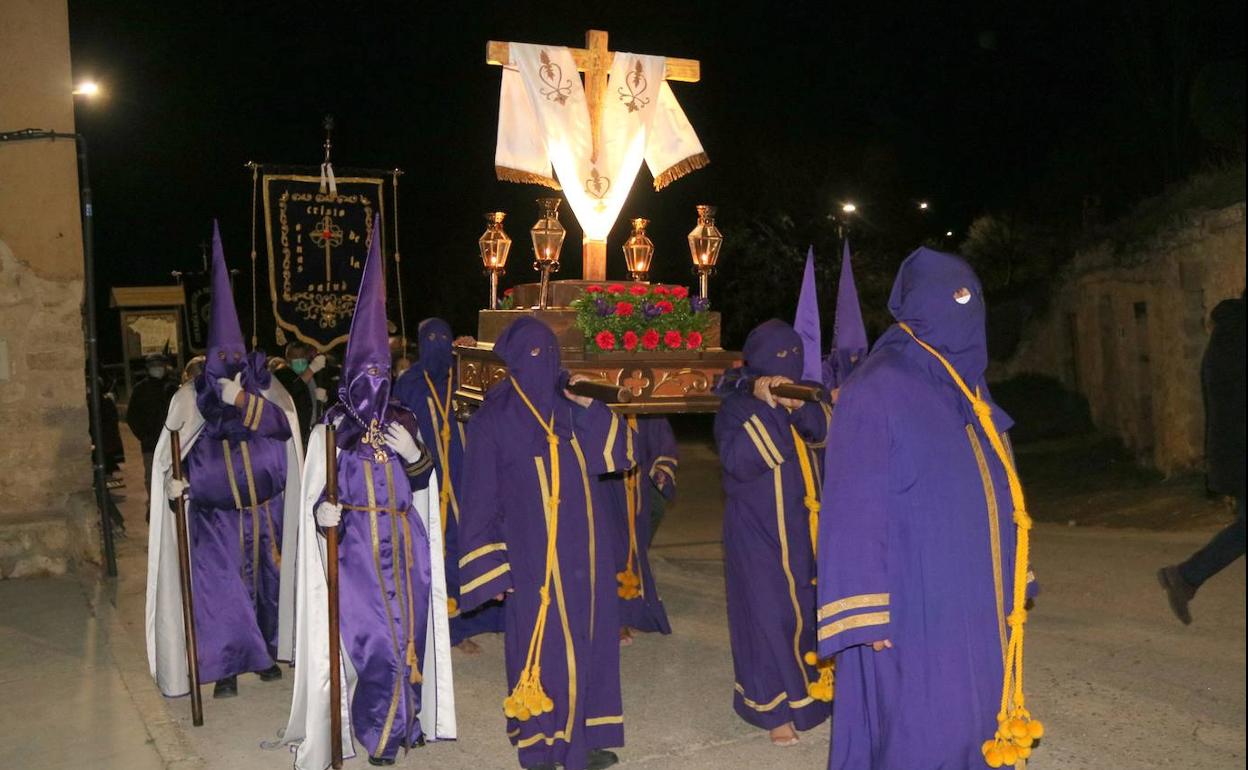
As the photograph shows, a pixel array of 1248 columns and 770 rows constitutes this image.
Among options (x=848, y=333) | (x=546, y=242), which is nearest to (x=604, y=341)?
(x=546, y=242)

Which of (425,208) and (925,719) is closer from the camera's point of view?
(925,719)

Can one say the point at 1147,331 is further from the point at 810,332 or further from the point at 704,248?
the point at 810,332

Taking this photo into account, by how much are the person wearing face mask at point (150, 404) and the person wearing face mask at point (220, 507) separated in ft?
15.8

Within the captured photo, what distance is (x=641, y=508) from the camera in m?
7.43

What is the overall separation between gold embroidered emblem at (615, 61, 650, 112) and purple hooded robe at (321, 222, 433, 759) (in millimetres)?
3716

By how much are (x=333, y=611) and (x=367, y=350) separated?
1.14m

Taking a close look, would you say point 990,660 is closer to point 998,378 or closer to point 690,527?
point 690,527

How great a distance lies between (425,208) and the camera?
29.7 m

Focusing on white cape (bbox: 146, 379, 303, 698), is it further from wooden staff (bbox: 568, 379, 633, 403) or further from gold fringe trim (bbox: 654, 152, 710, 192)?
gold fringe trim (bbox: 654, 152, 710, 192)

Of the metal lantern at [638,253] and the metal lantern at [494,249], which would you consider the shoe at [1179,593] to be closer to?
the metal lantern at [638,253]

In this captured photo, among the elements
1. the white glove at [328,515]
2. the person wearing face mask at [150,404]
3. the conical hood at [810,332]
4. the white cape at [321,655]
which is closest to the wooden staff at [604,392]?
the white cape at [321,655]

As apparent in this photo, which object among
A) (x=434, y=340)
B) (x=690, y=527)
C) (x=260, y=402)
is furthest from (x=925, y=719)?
(x=690, y=527)

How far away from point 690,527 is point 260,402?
7.25 meters

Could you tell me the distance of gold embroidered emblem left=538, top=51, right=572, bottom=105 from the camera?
7.84 metres
